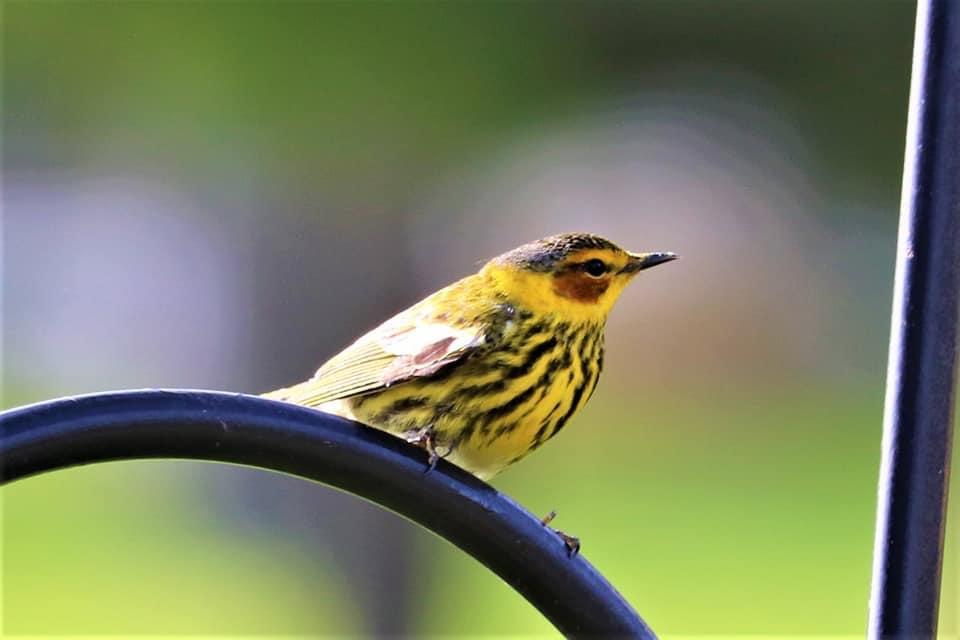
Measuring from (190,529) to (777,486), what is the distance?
4.94 metres

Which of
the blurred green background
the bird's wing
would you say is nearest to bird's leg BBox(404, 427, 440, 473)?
the bird's wing

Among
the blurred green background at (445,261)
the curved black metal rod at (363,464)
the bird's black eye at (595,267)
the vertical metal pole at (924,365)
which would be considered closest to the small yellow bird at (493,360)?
the bird's black eye at (595,267)

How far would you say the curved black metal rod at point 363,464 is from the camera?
1.74 meters

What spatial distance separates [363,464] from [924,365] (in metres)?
0.78

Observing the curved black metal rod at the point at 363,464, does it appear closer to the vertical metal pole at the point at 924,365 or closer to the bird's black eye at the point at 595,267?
the vertical metal pole at the point at 924,365

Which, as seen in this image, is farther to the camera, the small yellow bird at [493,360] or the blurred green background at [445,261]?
the blurred green background at [445,261]

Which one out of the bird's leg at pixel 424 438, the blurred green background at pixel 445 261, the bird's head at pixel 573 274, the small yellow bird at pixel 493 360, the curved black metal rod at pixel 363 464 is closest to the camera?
the curved black metal rod at pixel 363 464

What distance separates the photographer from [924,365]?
1763 millimetres

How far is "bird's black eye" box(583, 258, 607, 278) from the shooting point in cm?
331

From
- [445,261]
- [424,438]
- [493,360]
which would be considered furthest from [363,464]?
[445,261]

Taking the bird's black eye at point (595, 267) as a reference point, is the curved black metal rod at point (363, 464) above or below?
below

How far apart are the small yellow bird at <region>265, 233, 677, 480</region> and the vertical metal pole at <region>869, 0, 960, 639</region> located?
1089 mm

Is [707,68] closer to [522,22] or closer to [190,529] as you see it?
[522,22]

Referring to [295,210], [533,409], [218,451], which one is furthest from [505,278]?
[295,210]
